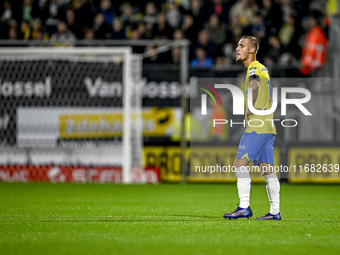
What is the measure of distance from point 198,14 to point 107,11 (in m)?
2.29

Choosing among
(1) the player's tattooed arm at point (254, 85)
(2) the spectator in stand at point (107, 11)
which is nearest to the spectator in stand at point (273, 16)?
(2) the spectator in stand at point (107, 11)

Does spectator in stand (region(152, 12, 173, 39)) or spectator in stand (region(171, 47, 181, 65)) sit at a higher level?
spectator in stand (region(152, 12, 173, 39))

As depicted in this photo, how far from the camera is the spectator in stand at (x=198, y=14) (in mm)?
16172

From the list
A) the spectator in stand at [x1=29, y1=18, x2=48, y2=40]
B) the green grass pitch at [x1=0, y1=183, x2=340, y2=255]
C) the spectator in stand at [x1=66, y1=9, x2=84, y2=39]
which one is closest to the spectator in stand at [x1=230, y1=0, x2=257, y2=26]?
the spectator in stand at [x1=66, y1=9, x2=84, y2=39]

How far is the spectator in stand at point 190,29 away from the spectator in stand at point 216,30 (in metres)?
0.29

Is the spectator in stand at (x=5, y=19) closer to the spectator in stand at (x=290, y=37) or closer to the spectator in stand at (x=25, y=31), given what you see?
the spectator in stand at (x=25, y=31)

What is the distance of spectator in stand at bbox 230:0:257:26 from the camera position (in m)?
16.1

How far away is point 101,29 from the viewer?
646 inches

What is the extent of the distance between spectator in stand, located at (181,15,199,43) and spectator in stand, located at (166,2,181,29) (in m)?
0.44

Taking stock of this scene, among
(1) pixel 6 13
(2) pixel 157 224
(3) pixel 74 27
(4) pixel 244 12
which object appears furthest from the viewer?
(1) pixel 6 13

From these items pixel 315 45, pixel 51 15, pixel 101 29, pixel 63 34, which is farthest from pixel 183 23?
pixel 51 15

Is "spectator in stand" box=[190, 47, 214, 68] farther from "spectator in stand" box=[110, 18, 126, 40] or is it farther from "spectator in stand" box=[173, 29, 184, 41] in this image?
"spectator in stand" box=[110, 18, 126, 40]

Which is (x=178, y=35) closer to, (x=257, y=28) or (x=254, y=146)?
(x=257, y=28)

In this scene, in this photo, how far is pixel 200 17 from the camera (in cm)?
1627
